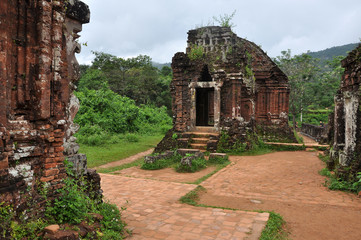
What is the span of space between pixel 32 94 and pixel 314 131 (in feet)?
66.7

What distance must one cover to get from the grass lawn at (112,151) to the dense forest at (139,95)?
66 cm

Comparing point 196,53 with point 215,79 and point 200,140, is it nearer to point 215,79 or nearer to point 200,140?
point 215,79

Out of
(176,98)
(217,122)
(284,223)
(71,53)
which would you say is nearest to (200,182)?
(284,223)

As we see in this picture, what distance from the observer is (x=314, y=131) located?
66.6 ft

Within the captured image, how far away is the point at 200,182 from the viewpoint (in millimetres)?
7512

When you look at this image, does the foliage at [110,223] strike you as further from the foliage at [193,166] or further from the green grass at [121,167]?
the green grass at [121,167]

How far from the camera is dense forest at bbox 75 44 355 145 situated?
1767 cm

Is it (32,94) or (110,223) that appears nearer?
(32,94)

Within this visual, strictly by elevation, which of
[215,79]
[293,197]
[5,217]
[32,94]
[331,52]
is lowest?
[293,197]

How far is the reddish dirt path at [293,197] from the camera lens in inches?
181

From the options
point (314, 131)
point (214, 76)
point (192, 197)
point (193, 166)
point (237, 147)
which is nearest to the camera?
point (192, 197)

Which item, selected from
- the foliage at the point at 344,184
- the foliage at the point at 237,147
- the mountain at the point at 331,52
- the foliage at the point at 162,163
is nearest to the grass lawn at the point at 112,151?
the foliage at the point at 162,163

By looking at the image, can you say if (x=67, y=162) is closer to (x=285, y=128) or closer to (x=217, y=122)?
(x=217, y=122)

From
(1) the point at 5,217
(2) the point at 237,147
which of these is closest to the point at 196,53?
(2) the point at 237,147
